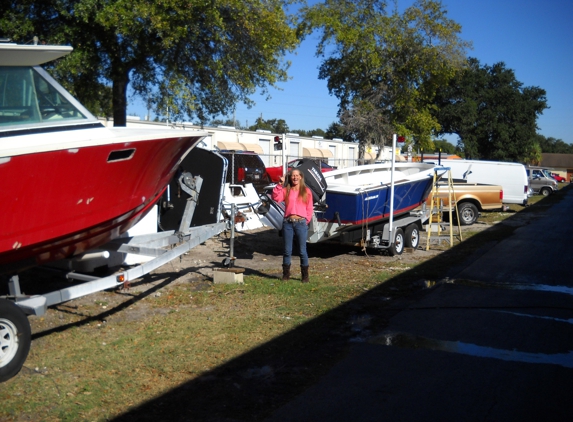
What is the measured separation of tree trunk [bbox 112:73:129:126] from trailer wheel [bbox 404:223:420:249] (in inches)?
277

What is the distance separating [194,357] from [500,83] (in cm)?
4942

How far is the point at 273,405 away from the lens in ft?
16.1

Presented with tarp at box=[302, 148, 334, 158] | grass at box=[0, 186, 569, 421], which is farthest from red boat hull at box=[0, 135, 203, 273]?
tarp at box=[302, 148, 334, 158]

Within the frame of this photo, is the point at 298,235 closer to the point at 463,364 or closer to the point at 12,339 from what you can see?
the point at 463,364

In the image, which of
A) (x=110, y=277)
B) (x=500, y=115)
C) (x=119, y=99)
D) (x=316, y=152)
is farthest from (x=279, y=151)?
(x=500, y=115)

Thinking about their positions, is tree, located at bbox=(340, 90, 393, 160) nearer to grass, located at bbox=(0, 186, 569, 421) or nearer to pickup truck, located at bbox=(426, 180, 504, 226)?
pickup truck, located at bbox=(426, 180, 504, 226)

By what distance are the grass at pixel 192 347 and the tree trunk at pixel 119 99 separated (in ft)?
17.8

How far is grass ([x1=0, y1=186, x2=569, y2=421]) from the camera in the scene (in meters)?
4.94

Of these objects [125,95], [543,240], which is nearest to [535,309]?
[543,240]

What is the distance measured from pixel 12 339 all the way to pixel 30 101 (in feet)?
8.15

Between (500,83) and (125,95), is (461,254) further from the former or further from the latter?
(500,83)

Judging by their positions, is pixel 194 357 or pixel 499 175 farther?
pixel 499 175

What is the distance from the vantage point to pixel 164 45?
1276 cm

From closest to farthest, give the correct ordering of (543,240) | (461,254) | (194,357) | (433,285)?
1. (194,357)
2. (433,285)
3. (461,254)
4. (543,240)
